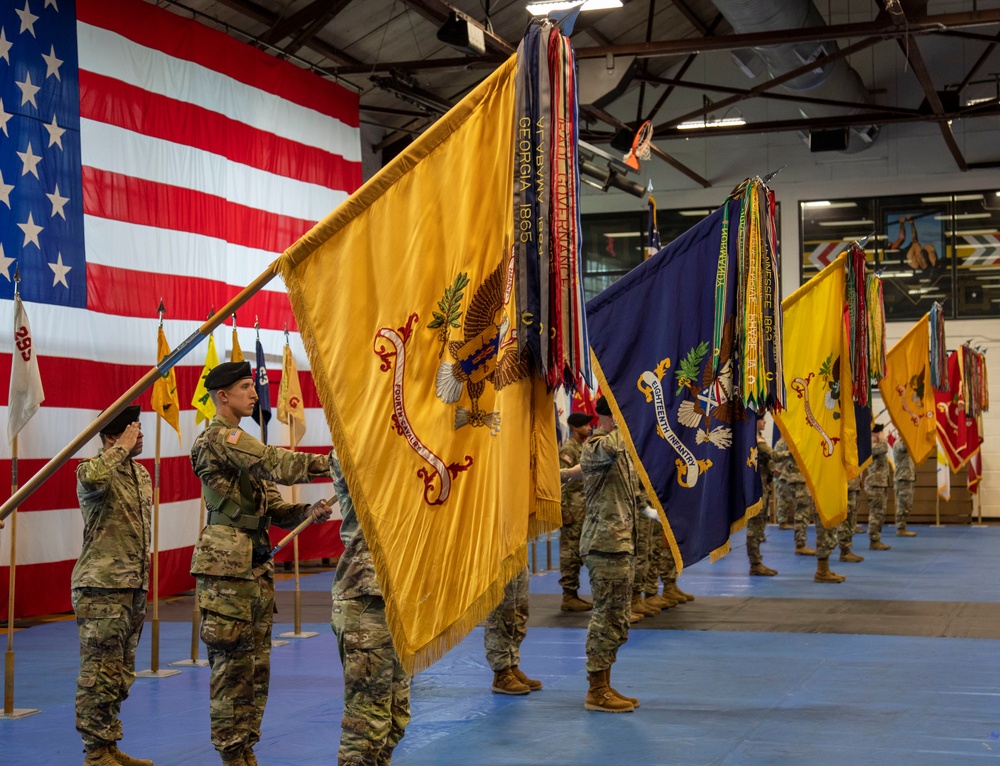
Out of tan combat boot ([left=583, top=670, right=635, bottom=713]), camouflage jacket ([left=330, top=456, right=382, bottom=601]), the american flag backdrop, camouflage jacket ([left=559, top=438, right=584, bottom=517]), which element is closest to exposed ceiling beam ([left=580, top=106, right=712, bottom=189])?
the american flag backdrop

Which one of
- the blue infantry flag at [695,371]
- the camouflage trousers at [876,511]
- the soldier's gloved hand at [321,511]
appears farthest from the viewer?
the camouflage trousers at [876,511]

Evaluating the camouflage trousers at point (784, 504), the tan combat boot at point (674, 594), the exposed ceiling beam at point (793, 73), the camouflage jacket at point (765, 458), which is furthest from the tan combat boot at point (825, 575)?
the exposed ceiling beam at point (793, 73)

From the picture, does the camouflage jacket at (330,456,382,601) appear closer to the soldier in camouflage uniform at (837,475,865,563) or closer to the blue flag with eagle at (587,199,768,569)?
the blue flag with eagle at (587,199,768,569)

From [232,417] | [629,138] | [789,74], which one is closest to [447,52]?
[629,138]

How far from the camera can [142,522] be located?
18.2 ft

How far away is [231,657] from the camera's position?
4.56 meters

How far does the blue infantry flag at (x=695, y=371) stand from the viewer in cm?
614

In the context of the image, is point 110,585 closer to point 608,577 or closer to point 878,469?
point 608,577

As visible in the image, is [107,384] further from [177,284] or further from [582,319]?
[582,319]

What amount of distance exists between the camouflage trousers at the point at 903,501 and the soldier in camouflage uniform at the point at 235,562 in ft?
47.1

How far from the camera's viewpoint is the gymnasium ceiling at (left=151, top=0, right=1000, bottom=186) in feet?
41.9

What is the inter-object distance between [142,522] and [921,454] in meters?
11.0

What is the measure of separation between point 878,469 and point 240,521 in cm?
1248

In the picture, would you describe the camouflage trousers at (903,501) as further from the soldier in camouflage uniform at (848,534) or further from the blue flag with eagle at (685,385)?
the blue flag with eagle at (685,385)
